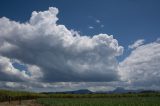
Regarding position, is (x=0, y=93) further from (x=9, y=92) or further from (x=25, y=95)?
(x=25, y=95)

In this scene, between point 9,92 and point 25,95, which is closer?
point 9,92

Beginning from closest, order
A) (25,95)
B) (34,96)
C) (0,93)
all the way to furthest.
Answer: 1. (0,93)
2. (25,95)
3. (34,96)

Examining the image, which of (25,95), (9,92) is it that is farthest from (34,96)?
(9,92)

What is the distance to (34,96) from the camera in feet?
312

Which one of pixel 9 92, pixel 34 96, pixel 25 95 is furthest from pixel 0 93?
pixel 34 96

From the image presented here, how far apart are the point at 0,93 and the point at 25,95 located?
468 inches

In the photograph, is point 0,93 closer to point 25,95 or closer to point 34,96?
point 25,95

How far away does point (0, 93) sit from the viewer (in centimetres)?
7731

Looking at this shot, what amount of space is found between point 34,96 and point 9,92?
14.5m

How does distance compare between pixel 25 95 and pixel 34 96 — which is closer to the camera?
pixel 25 95

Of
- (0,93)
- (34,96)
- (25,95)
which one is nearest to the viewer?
(0,93)

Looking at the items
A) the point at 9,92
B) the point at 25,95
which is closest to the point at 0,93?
the point at 9,92

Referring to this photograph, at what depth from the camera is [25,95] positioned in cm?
8806

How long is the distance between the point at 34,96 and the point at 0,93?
19230 millimetres
